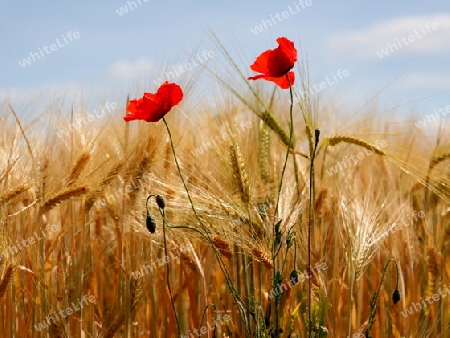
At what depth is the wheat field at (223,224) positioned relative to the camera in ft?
6.25

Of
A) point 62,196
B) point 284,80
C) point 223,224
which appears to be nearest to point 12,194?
point 62,196

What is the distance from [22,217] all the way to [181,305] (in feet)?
1.98

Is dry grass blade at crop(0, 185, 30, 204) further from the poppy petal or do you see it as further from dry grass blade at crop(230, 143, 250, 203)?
the poppy petal

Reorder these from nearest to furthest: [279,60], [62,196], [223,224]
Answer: [279,60]
[223,224]
[62,196]

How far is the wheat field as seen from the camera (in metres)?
1.90

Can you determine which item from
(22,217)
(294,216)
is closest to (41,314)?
(22,217)

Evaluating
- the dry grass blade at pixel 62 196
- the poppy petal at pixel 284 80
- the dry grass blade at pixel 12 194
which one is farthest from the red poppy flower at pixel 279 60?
the dry grass blade at pixel 12 194

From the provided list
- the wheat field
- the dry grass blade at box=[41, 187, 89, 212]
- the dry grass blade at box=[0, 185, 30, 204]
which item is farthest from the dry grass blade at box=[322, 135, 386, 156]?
the dry grass blade at box=[0, 185, 30, 204]

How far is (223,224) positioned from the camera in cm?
187

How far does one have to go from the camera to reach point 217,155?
6.38 ft

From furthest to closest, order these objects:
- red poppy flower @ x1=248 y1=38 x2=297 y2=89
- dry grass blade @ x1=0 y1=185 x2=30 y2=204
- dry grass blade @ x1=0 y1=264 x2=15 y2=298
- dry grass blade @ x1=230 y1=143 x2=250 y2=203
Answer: dry grass blade @ x1=0 y1=185 x2=30 y2=204 < dry grass blade @ x1=0 y1=264 x2=15 y2=298 < dry grass blade @ x1=230 y1=143 x2=250 y2=203 < red poppy flower @ x1=248 y1=38 x2=297 y2=89

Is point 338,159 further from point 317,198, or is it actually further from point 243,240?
point 243,240

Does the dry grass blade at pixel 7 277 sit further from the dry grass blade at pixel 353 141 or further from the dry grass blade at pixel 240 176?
the dry grass blade at pixel 353 141

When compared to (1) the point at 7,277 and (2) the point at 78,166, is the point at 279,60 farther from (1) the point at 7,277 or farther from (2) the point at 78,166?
(1) the point at 7,277
